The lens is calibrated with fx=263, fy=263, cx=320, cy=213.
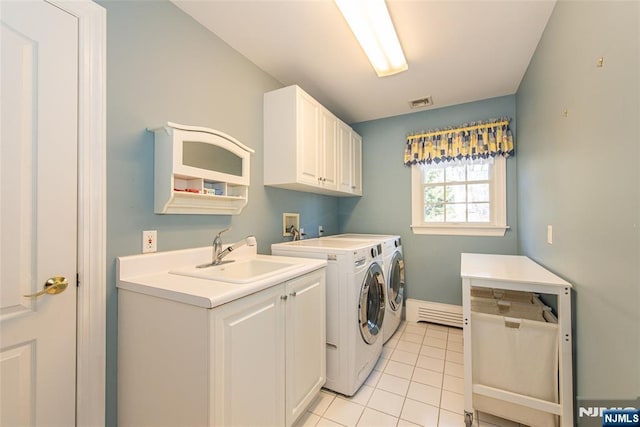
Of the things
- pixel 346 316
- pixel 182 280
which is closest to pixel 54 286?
pixel 182 280

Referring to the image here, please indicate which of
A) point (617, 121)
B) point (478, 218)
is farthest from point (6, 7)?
point (478, 218)

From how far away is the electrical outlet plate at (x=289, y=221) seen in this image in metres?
2.44

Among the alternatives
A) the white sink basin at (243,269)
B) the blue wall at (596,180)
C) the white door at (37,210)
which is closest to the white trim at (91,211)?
the white door at (37,210)

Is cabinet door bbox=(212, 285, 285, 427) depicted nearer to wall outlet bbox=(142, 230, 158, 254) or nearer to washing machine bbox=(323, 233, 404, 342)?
wall outlet bbox=(142, 230, 158, 254)

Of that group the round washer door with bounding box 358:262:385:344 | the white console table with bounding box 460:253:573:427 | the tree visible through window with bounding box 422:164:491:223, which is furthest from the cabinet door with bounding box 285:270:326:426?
the tree visible through window with bounding box 422:164:491:223

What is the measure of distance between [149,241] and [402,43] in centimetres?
209

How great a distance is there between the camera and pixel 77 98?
115 cm

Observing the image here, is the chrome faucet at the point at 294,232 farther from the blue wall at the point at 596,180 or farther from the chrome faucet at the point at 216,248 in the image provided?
the blue wall at the point at 596,180

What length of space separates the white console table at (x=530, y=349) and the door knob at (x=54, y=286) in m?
1.91

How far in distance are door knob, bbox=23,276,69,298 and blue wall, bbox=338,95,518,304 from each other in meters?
2.81

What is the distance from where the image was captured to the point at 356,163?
3189 mm

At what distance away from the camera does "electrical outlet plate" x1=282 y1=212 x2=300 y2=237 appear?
244cm

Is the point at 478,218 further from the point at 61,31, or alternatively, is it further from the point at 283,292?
the point at 61,31

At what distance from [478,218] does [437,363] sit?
5.08 feet
